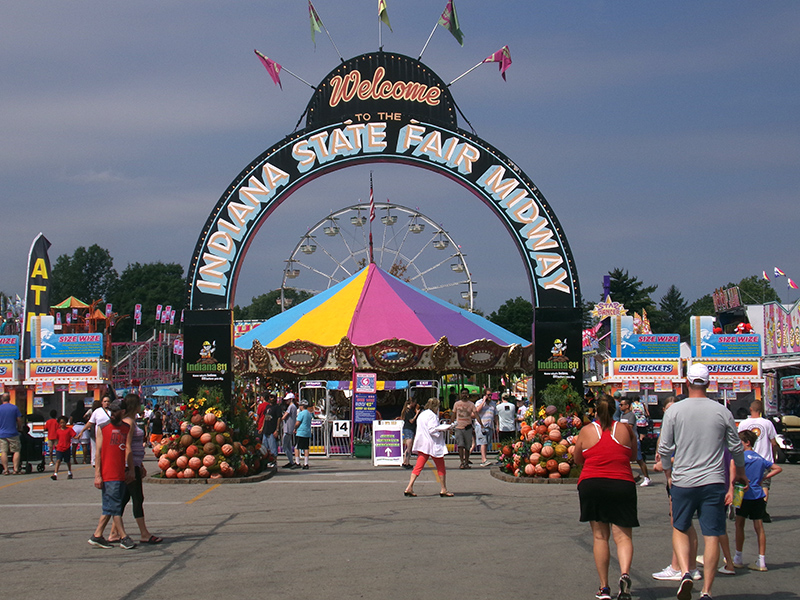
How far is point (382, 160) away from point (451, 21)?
487cm

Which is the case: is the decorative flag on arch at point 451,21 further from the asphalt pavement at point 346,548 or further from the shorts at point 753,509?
the shorts at point 753,509

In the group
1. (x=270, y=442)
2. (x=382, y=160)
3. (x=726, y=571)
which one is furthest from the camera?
(x=382, y=160)

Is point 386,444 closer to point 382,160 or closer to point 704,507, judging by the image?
point 382,160

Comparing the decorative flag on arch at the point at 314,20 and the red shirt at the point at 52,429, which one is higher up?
the decorative flag on arch at the point at 314,20

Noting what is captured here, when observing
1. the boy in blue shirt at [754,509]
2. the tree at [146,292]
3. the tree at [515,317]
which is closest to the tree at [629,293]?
the tree at [515,317]

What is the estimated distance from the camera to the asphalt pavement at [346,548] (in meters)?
7.05

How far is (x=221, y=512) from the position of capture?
1197cm

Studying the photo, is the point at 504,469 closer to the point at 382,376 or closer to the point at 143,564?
the point at 143,564

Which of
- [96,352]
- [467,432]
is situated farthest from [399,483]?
[96,352]

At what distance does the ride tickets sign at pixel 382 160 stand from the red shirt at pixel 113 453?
10.8m

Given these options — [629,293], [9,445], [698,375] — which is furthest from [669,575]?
[629,293]

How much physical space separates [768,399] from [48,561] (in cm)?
3426

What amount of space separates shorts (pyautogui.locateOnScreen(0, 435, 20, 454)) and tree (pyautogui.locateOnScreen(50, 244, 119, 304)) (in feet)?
306

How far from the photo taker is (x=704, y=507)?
659cm
